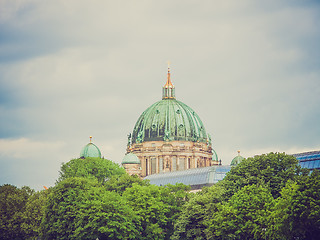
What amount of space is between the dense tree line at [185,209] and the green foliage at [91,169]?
66.7 feet

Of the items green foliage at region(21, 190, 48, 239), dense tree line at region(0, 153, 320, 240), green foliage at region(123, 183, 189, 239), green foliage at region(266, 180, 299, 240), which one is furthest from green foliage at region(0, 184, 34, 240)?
green foliage at region(266, 180, 299, 240)

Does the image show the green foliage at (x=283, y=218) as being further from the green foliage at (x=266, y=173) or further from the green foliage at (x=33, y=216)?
the green foliage at (x=33, y=216)

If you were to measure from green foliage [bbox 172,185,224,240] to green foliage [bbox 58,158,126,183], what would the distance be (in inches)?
2103

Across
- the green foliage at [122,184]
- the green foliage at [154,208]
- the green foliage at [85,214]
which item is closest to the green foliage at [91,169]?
the green foliage at [122,184]

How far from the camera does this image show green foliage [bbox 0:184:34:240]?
148 metres

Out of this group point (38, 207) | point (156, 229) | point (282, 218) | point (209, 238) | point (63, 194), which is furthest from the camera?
point (38, 207)

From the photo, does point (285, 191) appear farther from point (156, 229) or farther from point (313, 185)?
point (156, 229)

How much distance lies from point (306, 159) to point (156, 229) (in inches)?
1696

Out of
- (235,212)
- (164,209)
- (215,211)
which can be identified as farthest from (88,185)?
(235,212)

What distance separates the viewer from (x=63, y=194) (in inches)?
5212

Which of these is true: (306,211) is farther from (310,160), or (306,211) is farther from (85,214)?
(310,160)

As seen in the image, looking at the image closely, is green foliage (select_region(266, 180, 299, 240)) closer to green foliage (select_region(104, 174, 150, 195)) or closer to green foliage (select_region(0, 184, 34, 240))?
green foliage (select_region(104, 174, 150, 195))

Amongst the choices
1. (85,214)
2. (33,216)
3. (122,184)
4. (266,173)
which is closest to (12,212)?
(33,216)

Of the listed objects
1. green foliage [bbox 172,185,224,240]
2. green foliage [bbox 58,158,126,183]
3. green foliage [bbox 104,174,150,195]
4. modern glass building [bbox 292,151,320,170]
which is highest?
green foliage [bbox 58,158,126,183]
